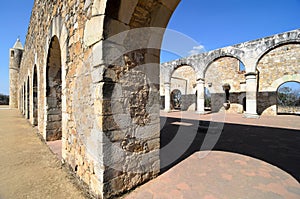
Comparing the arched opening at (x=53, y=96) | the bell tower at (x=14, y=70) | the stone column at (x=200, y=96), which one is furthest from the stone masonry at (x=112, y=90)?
the bell tower at (x=14, y=70)

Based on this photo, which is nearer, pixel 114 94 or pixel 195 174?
pixel 114 94

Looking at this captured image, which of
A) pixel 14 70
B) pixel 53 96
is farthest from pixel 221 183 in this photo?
pixel 14 70

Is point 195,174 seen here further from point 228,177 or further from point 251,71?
point 251,71

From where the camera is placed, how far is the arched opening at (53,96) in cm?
414

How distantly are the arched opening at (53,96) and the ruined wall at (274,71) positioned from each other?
13645mm

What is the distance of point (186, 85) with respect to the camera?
1738 centimetres

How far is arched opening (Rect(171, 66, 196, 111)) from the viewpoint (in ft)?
54.7

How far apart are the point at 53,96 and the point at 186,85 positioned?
14.9 metres

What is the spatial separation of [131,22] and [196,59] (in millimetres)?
10986

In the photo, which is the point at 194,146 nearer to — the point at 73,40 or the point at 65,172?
the point at 65,172

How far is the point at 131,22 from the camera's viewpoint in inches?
76.6

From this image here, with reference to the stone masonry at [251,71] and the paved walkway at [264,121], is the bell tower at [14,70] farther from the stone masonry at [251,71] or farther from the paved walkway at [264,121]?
the paved walkway at [264,121]

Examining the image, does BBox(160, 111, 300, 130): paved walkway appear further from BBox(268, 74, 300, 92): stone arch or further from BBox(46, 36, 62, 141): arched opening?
BBox(46, 36, 62, 141): arched opening

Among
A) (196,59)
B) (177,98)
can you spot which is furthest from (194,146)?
(177,98)
